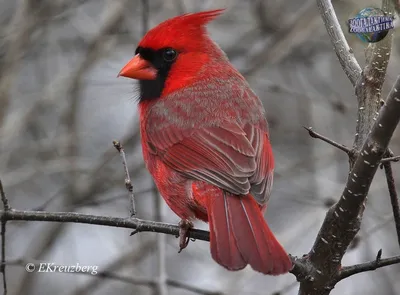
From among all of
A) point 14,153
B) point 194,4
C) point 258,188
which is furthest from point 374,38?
point 14,153

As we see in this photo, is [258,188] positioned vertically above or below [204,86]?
below

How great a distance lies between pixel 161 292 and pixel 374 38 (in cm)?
145

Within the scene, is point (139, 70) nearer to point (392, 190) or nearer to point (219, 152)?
point (219, 152)

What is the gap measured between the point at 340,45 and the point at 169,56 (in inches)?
45.3

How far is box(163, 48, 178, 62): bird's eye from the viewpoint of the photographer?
3629mm

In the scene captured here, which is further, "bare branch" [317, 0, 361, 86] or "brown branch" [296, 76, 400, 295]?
"bare branch" [317, 0, 361, 86]

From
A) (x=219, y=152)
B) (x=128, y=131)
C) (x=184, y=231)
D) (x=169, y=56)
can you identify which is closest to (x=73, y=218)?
(x=184, y=231)

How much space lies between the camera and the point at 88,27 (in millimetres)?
5445

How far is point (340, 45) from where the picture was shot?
2.70 m

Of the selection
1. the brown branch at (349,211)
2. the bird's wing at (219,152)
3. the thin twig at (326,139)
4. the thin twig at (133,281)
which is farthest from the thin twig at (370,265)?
the thin twig at (133,281)

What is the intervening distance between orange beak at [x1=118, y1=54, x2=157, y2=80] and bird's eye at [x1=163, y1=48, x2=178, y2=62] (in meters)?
0.09

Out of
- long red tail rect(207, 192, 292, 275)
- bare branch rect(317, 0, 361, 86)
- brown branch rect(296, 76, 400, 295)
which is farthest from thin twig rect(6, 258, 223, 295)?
bare branch rect(317, 0, 361, 86)

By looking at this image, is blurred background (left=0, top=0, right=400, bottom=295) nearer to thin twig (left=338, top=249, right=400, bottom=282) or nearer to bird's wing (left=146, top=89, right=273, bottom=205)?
bird's wing (left=146, top=89, right=273, bottom=205)

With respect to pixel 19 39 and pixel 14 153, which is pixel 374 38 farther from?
pixel 14 153
